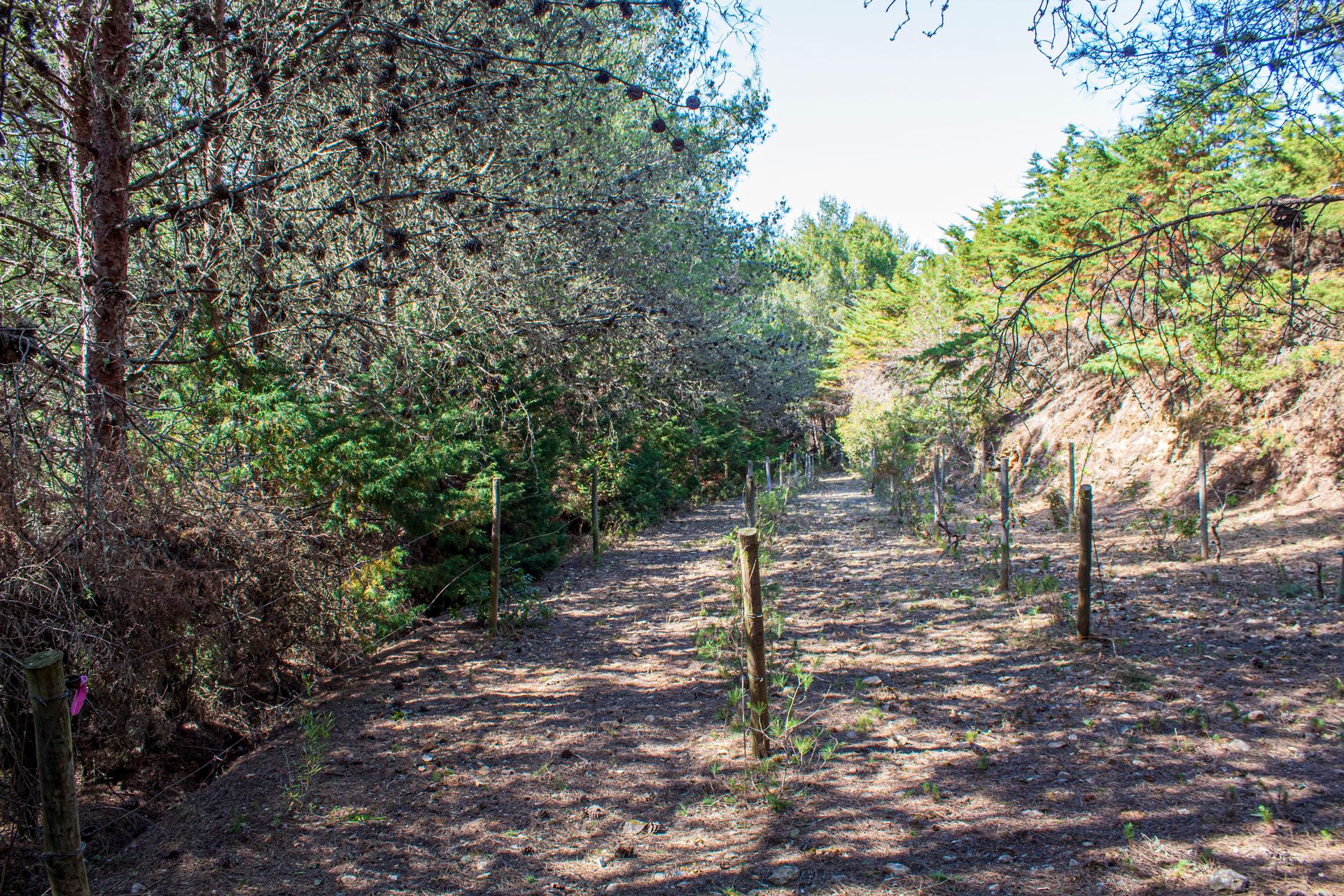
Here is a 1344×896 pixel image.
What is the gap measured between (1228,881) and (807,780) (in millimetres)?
2025

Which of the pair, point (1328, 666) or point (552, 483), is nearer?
point (1328, 666)

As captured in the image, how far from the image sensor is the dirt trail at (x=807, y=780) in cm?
377

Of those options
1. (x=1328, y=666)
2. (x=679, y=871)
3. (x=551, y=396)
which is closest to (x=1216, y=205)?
(x=1328, y=666)

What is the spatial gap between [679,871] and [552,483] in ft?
27.3

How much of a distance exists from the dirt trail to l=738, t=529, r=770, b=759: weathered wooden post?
207mm

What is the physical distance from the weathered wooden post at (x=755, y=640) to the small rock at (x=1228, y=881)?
2.30 metres

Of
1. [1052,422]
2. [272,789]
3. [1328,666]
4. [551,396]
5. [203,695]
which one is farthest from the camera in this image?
[1052,422]

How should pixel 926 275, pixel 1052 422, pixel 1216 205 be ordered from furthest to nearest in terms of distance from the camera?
pixel 926 275, pixel 1052 422, pixel 1216 205

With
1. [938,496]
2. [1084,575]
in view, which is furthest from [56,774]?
[938,496]

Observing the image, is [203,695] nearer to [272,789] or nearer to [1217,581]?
[272,789]

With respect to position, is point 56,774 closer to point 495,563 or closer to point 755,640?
point 755,640

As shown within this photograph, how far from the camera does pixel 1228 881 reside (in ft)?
11.0

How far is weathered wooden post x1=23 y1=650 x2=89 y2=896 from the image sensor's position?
8.38 ft

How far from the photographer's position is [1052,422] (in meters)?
19.5
